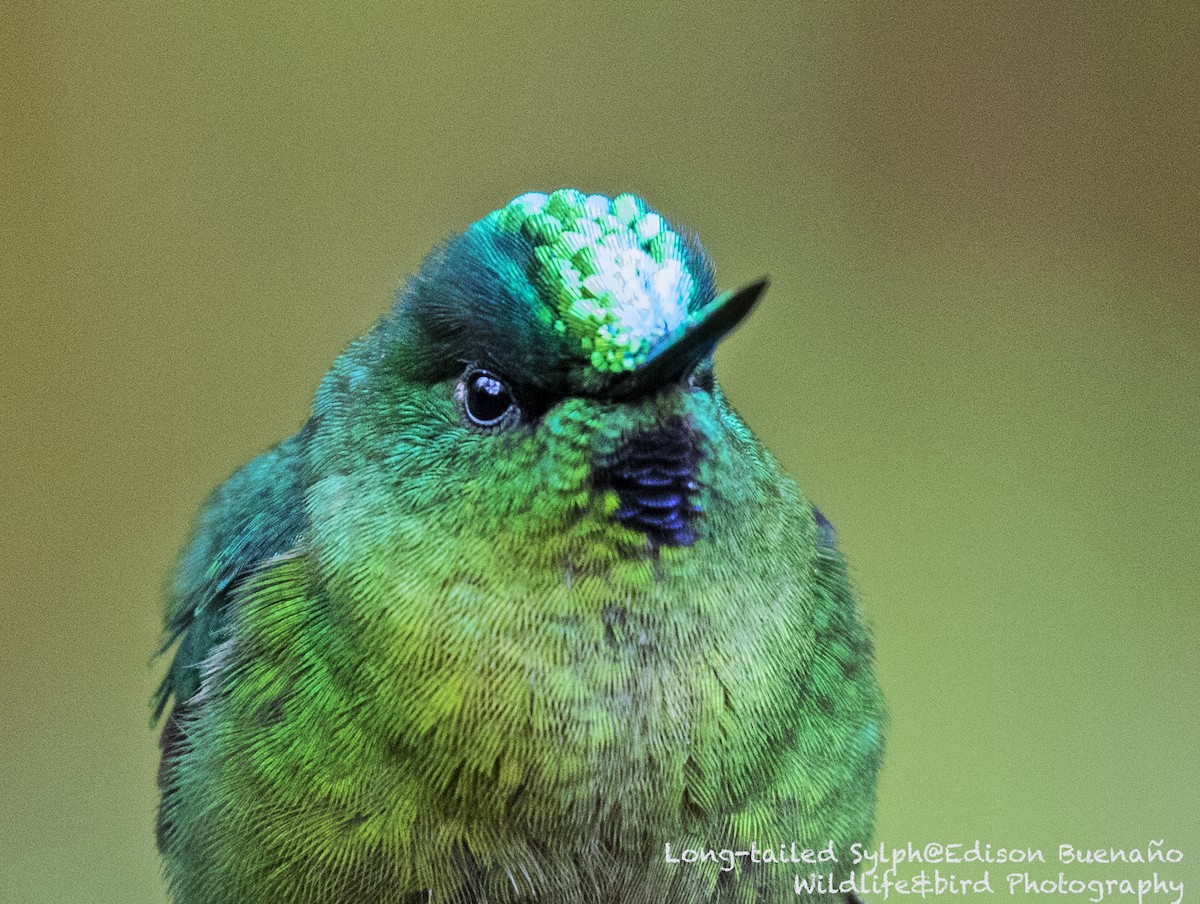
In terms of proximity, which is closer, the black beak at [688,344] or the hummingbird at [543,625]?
the black beak at [688,344]

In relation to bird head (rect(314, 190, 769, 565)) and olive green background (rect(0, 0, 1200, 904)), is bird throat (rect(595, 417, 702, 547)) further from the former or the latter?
olive green background (rect(0, 0, 1200, 904))

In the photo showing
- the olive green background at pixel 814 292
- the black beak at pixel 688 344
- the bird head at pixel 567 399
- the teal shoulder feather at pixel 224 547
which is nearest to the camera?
the black beak at pixel 688 344

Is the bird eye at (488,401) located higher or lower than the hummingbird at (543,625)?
higher

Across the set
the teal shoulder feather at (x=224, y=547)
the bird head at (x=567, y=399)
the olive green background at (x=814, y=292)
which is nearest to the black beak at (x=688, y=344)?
the bird head at (x=567, y=399)

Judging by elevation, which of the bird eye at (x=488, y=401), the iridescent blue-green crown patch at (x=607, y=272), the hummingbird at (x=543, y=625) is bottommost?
the hummingbird at (x=543, y=625)

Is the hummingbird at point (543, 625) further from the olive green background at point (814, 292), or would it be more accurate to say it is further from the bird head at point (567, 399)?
the olive green background at point (814, 292)

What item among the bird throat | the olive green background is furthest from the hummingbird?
the olive green background
